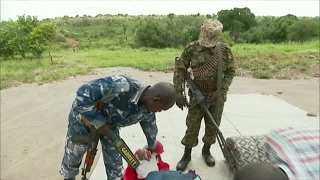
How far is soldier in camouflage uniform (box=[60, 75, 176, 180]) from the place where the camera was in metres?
1.87

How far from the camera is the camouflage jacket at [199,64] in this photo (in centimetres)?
274

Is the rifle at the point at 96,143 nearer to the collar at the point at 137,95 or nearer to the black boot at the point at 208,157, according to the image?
the collar at the point at 137,95

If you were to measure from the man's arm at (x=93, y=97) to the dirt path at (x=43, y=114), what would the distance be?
157 cm

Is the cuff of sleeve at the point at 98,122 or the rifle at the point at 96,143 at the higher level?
the cuff of sleeve at the point at 98,122

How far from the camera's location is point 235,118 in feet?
14.9

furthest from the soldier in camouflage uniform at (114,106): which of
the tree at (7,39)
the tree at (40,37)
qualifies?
the tree at (7,39)

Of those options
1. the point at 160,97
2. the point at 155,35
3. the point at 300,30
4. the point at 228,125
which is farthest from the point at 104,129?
the point at 300,30

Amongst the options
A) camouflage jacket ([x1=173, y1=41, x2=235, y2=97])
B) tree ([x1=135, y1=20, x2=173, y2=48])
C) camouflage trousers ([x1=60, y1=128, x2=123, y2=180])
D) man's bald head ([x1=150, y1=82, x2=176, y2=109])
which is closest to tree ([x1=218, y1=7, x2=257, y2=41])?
tree ([x1=135, y1=20, x2=173, y2=48])

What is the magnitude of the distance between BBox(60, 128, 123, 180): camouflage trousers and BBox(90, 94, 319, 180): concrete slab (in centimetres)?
51

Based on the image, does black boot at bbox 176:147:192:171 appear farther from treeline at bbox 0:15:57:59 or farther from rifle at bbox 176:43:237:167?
treeline at bbox 0:15:57:59

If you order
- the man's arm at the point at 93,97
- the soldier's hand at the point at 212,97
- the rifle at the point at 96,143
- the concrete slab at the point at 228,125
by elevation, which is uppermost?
the man's arm at the point at 93,97

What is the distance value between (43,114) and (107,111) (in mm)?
3508

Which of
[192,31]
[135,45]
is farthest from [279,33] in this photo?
[135,45]

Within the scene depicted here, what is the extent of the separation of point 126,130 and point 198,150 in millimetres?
1092
